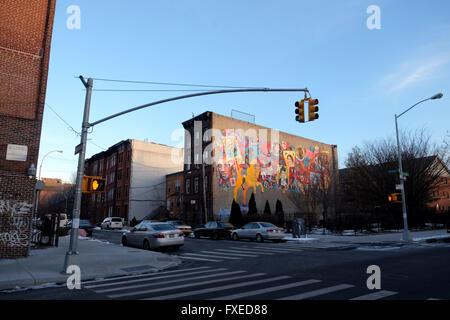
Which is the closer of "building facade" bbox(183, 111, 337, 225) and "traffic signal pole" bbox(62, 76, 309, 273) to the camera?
"traffic signal pole" bbox(62, 76, 309, 273)

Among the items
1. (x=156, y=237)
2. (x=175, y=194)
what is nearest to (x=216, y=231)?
(x=156, y=237)

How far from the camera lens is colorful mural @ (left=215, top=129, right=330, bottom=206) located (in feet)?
139

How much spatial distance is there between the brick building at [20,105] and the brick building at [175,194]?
1273 inches

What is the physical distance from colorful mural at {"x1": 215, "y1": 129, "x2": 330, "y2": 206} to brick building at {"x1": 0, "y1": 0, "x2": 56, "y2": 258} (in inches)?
1107

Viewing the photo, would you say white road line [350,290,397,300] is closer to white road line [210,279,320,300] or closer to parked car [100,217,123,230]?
white road line [210,279,320,300]

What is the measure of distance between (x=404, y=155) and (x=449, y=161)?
169 inches

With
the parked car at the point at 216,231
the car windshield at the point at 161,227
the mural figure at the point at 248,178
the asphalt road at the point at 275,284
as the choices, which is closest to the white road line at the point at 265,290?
the asphalt road at the point at 275,284

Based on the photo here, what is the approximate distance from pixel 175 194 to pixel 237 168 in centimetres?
1108

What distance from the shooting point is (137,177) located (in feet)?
180

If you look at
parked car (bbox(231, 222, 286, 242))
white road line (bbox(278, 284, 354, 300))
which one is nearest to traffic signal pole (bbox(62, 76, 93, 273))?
white road line (bbox(278, 284, 354, 300))

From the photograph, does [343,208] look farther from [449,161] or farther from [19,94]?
[19,94]

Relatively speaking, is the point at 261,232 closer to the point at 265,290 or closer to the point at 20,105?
the point at 265,290

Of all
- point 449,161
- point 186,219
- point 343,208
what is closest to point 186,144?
point 186,219

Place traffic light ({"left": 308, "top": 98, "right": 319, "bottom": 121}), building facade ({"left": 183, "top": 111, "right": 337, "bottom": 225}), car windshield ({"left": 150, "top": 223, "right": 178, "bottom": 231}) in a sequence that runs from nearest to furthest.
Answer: traffic light ({"left": 308, "top": 98, "right": 319, "bottom": 121}) < car windshield ({"left": 150, "top": 223, "right": 178, "bottom": 231}) < building facade ({"left": 183, "top": 111, "right": 337, "bottom": 225})
